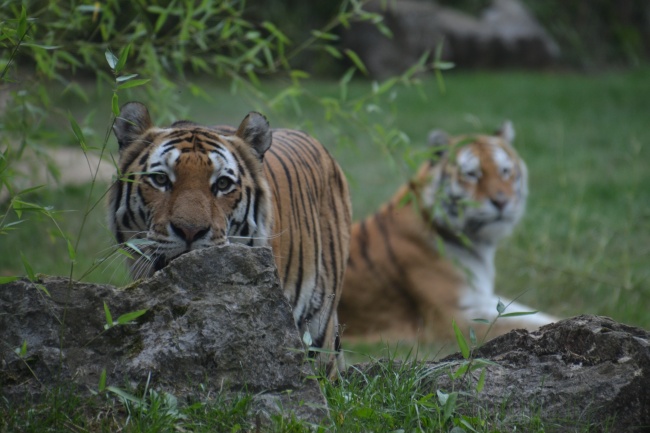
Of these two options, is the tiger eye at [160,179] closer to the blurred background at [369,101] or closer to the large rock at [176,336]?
the blurred background at [369,101]

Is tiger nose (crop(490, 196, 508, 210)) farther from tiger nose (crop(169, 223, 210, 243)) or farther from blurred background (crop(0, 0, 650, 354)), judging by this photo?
tiger nose (crop(169, 223, 210, 243))

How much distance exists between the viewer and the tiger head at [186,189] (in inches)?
120

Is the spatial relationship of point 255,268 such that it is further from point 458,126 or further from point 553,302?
point 458,126

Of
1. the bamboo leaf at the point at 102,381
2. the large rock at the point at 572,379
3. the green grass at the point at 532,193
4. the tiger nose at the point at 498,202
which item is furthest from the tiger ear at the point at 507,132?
the bamboo leaf at the point at 102,381

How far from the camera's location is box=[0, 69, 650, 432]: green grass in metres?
4.54

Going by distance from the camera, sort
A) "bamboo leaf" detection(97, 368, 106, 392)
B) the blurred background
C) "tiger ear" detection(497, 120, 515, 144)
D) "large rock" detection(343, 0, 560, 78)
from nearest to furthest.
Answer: "bamboo leaf" detection(97, 368, 106, 392) → the blurred background → "tiger ear" detection(497, 120, 515, 144) → "large rock" detection(343, 0, 560, 78)

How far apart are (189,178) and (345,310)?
310 centimetres

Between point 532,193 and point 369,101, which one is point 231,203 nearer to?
point 532,193

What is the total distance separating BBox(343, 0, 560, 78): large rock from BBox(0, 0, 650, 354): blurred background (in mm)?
41

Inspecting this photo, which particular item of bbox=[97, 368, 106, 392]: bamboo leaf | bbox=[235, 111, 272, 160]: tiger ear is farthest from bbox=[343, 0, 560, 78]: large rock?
bbox=[97, 368, 106, 392]: bamboo leaf

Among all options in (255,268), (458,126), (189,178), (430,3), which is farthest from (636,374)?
(430,3)

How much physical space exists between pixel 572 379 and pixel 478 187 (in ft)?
10.8

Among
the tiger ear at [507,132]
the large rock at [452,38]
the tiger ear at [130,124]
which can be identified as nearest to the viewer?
the tiger ear at [130,124]

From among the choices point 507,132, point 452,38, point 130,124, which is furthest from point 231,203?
point 452,38
